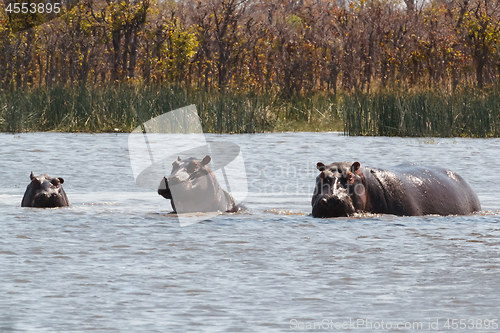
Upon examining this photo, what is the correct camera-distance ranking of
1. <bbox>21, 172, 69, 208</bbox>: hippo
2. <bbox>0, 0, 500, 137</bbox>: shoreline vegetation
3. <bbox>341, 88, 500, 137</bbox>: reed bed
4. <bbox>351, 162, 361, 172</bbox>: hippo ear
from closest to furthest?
<bbox>351, 162, 361, 172</bbox>: hippo ear
<bbox>21, 172, 69, 208</bbox>: hippo
<bbox>341, 88, 500, 137</bbox>: reed bed
<bbox>0, 0, 500, 137</bbox>: shoreline vegetation

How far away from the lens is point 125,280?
15.9 ft

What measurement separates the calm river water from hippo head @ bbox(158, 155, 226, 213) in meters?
0.19

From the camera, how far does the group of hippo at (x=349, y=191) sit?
282 inches

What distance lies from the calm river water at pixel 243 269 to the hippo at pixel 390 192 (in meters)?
0.16

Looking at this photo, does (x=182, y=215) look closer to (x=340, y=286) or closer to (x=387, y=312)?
(x=340, y=286)

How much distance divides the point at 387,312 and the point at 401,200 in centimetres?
355

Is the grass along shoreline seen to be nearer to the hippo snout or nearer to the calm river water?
the calm river water

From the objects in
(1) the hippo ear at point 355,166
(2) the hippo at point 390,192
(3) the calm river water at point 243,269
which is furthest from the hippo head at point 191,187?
(1) the hippo ear at point 355,166

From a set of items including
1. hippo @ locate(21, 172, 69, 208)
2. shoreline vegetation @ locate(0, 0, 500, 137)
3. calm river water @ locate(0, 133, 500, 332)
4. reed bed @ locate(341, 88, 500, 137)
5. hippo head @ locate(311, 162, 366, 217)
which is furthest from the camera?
shoreline vegetation @ locate(0, 0, 500, 137)

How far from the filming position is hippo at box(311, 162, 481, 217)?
7129 mm

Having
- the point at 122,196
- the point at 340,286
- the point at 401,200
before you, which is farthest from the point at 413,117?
the point at 340,286

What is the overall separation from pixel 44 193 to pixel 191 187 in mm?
1595

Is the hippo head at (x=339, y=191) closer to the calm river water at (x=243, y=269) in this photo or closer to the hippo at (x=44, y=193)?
the calm river water at (x=243, y=269)

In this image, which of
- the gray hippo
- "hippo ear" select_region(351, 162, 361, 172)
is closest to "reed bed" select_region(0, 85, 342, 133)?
the gray hippo
